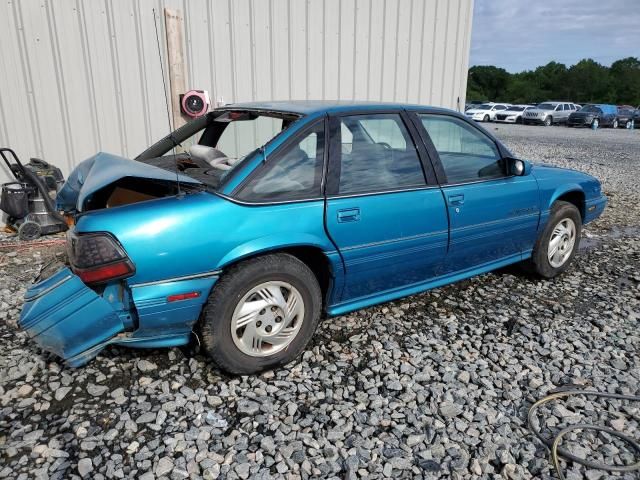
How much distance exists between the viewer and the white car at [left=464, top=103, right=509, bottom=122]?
3250 centimetres

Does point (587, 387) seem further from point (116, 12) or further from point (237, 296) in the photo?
point (116, 12)

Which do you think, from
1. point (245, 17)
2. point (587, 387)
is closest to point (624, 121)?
point (245, 17)

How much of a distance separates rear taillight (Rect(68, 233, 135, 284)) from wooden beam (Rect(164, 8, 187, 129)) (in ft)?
13.9

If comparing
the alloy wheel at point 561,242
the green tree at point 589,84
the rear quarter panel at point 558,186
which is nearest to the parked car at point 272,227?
the rear quarter panel at point 558,186

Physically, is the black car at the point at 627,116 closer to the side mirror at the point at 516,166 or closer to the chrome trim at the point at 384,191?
the side mirror at the point at 516,166

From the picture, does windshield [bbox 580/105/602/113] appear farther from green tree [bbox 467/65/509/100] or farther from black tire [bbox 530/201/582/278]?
green tree [bbox 467/65/509/100]

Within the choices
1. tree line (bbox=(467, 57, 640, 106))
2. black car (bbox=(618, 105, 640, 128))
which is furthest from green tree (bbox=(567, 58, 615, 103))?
black car (bbox=(618, 105, 640, 128))

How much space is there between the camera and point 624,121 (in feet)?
100

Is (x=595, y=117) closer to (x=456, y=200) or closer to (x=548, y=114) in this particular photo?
(x=548, y=114)

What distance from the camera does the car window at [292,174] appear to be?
2.69m

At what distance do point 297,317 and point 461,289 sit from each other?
6.00 feet

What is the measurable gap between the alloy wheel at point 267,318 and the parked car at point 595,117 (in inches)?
1225

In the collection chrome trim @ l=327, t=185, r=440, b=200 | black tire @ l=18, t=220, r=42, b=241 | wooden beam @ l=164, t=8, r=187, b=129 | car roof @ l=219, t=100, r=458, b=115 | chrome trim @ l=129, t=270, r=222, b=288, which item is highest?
wooden beam @ l=164, t=8, r=187, b=129

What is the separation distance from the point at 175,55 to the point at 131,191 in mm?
3641
